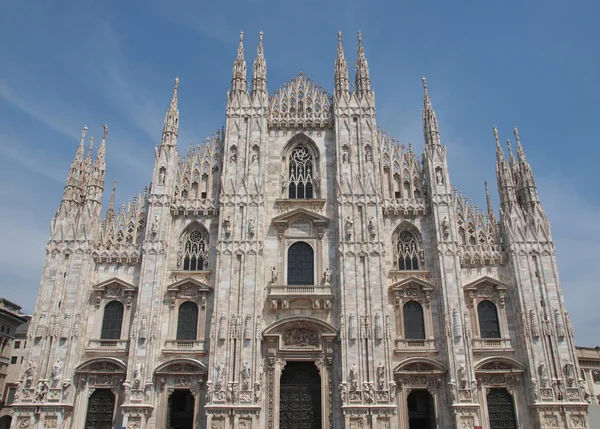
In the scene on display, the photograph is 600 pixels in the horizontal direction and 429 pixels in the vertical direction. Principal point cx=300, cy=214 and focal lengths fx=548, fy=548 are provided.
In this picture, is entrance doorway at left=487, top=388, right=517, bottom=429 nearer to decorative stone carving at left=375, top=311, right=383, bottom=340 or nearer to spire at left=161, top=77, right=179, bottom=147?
decorative stone carving at left=375, top=311, right=383, bottom=340

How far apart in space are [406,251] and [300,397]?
9.70 m

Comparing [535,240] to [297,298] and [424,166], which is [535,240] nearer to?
[424,166]

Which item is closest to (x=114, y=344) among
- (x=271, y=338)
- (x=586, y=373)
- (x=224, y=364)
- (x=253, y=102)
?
(x=224, y=364)

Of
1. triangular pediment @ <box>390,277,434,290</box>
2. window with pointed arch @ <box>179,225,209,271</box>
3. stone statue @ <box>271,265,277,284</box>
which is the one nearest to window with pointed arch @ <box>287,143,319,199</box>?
stone statue @ <box>271,265,277,284</box>

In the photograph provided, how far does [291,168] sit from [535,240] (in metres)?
14.1

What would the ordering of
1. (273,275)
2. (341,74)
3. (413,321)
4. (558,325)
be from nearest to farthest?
1. (558,325)
2. (413,321)
3. (273,275)
4. (341,74)

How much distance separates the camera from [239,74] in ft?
112

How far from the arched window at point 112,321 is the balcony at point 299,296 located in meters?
7.93

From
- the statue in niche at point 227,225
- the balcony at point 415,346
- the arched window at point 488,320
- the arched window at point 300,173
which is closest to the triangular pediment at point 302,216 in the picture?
the arched window at point 300,173

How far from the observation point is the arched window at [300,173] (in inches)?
1254

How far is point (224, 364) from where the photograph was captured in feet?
88.0

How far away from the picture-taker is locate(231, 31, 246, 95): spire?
33656 mm

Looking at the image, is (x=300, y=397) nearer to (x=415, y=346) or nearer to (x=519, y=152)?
(x=415, y=346)

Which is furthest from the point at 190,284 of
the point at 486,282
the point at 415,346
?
the point at 486,282
